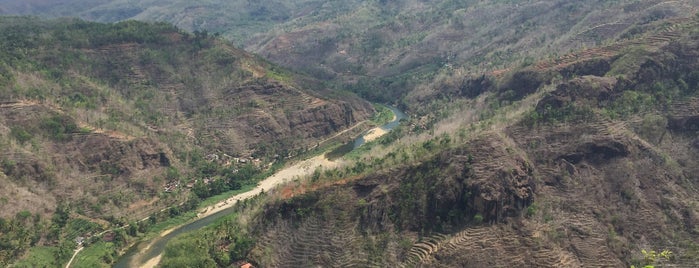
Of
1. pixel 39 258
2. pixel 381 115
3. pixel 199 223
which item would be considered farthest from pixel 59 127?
pixel 381 115

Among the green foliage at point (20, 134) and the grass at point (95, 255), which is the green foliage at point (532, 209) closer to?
the grass at point (95, 255)

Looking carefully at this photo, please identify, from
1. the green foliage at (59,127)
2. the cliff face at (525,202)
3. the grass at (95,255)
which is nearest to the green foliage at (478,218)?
the cliff face at (525,202)

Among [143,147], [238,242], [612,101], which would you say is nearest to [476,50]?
[612,101]

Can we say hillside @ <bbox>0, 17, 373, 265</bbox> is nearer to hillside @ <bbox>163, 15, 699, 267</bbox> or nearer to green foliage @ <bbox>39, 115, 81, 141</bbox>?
green foliage @ <bbox>39, 115, 81, 141</bbox>

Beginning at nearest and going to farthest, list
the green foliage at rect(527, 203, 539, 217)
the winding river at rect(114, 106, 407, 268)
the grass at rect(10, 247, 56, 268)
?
the green foliage at rect(527, 203, 539, 217), the grass at rect(10, 247, 56, 268), the winding river at rect(114, 106, 407, 268)

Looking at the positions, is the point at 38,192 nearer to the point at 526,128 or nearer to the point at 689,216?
the point at 526,128

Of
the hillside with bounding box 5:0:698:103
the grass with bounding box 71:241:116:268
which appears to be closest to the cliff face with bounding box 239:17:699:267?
the grass with bounding box 71:241:116:268
